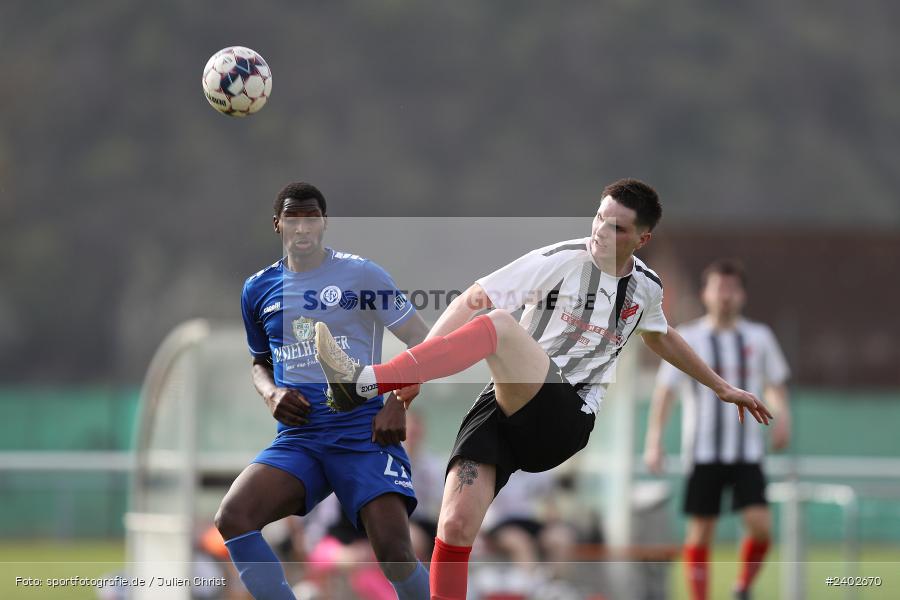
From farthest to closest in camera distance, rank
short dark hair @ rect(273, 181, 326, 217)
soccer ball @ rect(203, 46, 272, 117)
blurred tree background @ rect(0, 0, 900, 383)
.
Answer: blurred tree background @ rect(0, 0, 900, 383) < soccer ball @ rect(203, 46, 272, 117) < short dark hair @ rect(273, 181, 326, 217)

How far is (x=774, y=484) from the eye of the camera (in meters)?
13.8

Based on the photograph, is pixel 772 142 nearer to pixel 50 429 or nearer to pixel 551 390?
pixel 50 429

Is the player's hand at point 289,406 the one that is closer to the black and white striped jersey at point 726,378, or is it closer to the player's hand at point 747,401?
the player's hand at point 747,401

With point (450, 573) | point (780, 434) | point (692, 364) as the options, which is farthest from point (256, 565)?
point (780, 434)

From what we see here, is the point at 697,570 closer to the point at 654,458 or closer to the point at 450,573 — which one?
the point at 654,458

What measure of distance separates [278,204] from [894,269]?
29.0m

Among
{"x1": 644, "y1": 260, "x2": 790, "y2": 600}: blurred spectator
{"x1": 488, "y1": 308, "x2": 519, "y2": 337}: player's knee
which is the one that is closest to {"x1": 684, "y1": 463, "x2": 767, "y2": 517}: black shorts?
{"x1": 644, "y1": 260, "x2": 790, "y2": 600}: blurred spectator

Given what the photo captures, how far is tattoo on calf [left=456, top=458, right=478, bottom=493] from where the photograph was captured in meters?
6.50

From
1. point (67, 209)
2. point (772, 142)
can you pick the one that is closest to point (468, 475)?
point (67, 209)

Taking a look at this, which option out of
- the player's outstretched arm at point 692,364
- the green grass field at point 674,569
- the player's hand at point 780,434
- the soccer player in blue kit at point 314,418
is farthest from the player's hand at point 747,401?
the green grass field at point 674,569

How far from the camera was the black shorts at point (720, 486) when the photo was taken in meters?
10.1

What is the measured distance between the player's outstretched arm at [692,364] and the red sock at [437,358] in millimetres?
1068

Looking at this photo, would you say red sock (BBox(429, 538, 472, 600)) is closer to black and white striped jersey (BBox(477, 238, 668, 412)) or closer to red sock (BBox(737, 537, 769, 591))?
black and white striped jersey (BBox(477, 238, 668, 412))

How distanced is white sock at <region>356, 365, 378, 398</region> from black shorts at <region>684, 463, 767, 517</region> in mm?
4650
